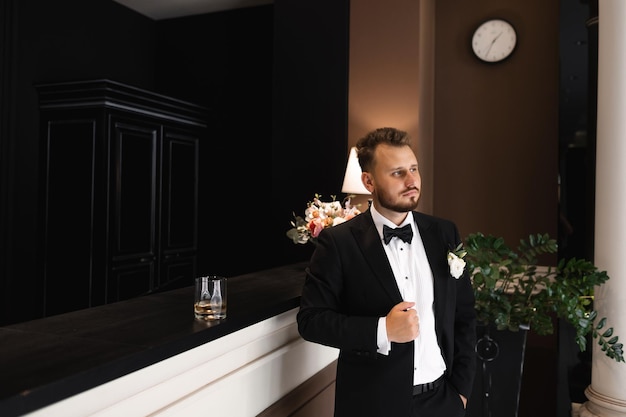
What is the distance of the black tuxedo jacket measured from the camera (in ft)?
5.35

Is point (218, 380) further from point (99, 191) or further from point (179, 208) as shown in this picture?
point (179, 208)

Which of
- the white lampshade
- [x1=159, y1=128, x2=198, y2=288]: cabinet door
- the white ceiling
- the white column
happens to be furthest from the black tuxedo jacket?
the white ceiling

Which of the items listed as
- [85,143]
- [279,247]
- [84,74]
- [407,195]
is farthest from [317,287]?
[84,74]

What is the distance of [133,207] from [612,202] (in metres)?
3.65

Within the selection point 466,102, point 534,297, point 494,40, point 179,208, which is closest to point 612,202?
point 534,297

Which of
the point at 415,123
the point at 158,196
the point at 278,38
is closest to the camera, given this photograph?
the point at 415,123

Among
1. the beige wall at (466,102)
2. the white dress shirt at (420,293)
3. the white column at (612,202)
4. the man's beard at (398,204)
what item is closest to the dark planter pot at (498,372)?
the white column at (612,202)

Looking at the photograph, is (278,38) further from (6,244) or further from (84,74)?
(6,244)

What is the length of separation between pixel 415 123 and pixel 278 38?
1.37 metres

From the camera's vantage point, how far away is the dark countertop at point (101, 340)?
1.04 m

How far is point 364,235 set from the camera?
1771mm

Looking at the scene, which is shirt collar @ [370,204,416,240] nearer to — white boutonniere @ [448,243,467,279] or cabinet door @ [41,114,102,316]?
white boutonniere @ [448,243,467,279]

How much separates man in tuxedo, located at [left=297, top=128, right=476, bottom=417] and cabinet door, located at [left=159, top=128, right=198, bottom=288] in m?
3.71

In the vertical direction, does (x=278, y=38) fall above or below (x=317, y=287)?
above
